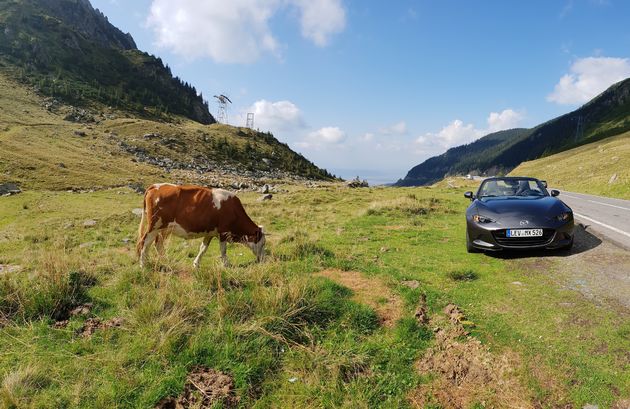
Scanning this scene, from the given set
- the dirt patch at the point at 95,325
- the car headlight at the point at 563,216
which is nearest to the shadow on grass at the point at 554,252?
the car headlight at the point at 563,216

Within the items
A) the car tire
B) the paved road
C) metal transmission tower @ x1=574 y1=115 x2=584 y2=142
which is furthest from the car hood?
metal transmission tower @ x1=574 y1=115 x2=584 y2=142

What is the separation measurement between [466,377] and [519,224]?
18.0 ft

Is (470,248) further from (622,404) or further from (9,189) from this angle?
(9,189)

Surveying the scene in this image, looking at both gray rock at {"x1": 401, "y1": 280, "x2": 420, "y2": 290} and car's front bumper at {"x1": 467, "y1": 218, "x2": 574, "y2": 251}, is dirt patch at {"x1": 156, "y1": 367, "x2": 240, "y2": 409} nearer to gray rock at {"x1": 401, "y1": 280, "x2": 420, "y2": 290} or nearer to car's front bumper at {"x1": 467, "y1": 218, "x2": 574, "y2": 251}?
gray rock at {"x1": 401, "y1": 280, "x2": 420, "y2": 290}

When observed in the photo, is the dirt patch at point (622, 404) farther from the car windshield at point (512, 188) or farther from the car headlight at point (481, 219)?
the car windshield at point (512, 188)

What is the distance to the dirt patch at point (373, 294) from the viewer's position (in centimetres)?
647

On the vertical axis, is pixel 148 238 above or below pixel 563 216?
below

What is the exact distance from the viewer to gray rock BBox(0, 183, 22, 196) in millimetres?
27266

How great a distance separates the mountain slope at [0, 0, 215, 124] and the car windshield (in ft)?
309

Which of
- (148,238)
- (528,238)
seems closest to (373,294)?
(528,238)

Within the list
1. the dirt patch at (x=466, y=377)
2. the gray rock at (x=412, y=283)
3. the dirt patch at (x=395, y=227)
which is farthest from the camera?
the dirt patch at (x=395, y=227)

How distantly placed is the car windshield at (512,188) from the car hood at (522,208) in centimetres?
92

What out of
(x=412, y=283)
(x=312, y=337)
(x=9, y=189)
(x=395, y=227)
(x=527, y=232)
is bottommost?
(x=9, y=189)

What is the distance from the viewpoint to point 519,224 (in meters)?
8.88
